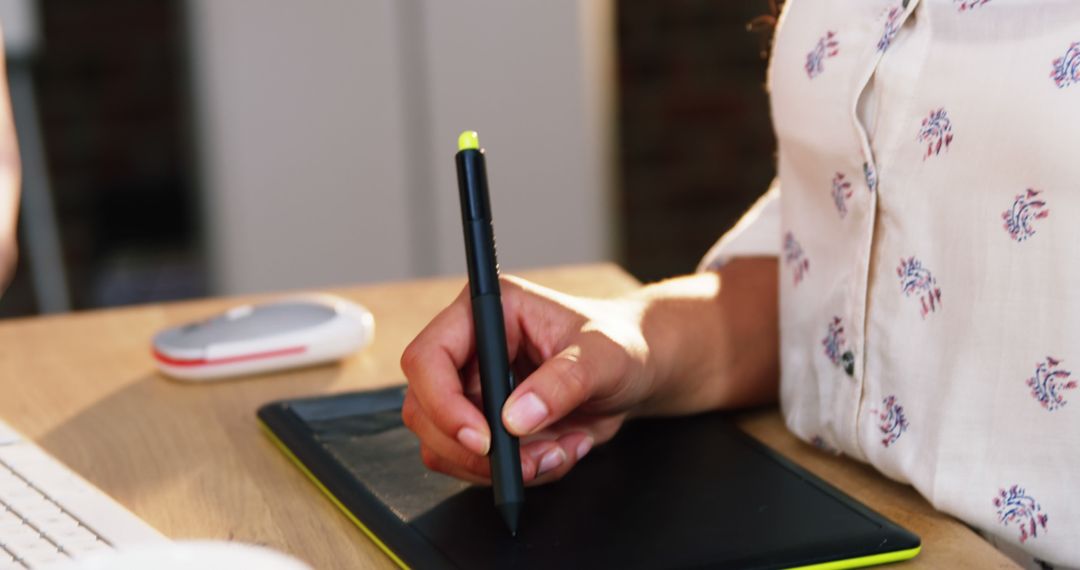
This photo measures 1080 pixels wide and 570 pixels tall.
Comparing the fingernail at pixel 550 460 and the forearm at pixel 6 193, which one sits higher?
the forearm at pixel 6 193

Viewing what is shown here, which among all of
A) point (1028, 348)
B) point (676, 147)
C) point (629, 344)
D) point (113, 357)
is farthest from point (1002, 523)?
point (676, 147)

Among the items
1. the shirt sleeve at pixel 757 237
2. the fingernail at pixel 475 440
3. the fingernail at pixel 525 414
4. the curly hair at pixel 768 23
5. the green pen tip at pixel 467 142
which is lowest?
the fingernail at pixel 475 440

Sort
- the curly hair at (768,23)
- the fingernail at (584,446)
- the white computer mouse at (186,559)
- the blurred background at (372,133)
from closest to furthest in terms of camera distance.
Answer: the white computer mouse at (186,559)
the fingernail at (584,446)
the curly hair at (768,23)
the blurred background at (372,133)

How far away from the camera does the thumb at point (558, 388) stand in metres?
0.61

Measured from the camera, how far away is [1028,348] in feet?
2.10

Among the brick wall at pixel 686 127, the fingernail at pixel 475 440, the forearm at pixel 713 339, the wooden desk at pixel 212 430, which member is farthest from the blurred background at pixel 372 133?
the fingernail at pixel 475 440

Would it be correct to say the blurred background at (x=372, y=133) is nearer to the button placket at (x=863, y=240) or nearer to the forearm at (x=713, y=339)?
the forearm at (x=713, y=339)

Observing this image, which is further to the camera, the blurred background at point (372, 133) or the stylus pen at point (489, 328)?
the blurred background at point (372, 133)

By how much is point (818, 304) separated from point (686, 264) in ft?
8.18

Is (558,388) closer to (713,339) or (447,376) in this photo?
(447,376)

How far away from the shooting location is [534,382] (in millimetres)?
620

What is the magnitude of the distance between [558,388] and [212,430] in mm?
265

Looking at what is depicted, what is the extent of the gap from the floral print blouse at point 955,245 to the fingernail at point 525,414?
19 centimetres

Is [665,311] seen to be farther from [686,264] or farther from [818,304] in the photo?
[686,264]
